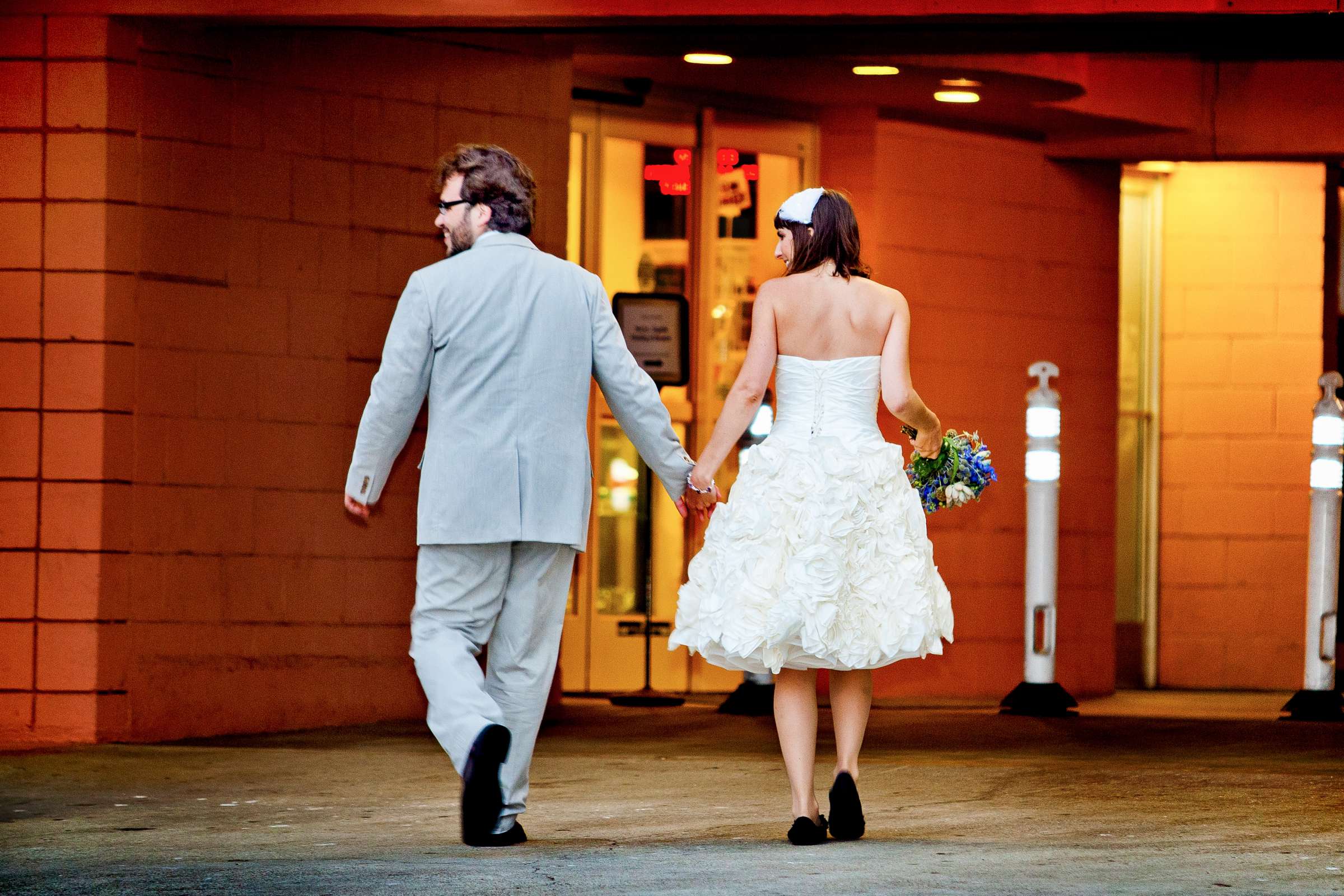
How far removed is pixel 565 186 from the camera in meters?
8.96

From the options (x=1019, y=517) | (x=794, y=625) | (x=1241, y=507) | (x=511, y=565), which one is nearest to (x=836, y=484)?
(x=794, y=625)

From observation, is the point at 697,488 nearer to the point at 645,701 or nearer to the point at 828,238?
the point at 828,238

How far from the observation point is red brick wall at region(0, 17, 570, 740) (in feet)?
24.8

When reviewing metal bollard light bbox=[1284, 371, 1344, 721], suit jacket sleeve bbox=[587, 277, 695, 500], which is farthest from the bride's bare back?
metal bollard light bbox=[1284, 371, 1344, 721]

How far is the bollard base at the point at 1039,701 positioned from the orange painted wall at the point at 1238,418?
10.0ft

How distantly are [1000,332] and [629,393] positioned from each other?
Result: 605 centimetres

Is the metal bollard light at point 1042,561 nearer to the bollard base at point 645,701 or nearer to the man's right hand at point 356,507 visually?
the bollard base at point 645,701

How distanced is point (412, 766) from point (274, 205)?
8.34ft

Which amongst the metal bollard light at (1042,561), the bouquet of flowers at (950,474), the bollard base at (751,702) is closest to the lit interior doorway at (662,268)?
the bollard base at (751,702)

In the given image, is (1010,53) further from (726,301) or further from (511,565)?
(511,565)

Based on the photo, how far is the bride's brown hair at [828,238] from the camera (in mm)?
5148

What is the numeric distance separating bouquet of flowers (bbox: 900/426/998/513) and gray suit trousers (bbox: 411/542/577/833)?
106cm

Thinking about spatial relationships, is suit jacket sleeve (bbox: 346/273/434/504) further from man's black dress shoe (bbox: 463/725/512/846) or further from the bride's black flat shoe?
the bride's black flat shoe

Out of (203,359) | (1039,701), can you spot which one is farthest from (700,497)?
(1039,701)
